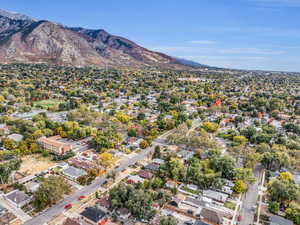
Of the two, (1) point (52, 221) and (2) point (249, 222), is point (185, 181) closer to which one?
(2) point (249, 222)

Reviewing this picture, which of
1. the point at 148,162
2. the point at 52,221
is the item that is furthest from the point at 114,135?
the point at 52,221

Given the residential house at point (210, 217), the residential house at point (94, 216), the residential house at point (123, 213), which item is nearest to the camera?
the residential house at point (94, 216)

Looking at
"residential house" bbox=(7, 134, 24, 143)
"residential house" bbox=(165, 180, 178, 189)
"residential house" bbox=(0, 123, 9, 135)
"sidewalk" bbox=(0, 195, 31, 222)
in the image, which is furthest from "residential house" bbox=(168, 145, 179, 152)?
"residential house" bbox=(0, 123, 9, 135)

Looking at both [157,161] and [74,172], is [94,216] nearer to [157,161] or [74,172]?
[74,172]

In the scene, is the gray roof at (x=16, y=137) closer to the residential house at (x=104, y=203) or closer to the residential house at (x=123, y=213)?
the residential house at (x=104, y=203)

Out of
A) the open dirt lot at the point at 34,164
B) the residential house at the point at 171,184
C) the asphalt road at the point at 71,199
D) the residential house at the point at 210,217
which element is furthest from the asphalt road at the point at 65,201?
the residential house at the point at 210,217

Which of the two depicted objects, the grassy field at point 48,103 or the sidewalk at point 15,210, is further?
the grassy field at point 48,103

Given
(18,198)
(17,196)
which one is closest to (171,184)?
(18,198)
